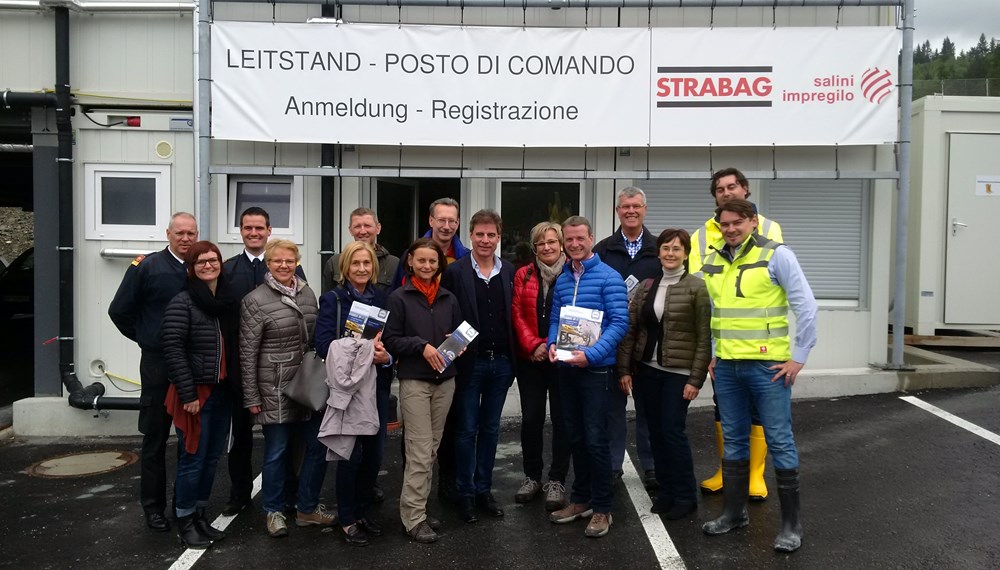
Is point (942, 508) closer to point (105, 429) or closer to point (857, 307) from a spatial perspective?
point (857, 307)

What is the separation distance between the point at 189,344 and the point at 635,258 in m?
2.93

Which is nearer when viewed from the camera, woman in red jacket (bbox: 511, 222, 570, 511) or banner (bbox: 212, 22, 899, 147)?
woman in red jacket (bbox: 511, 222, 570, 511)

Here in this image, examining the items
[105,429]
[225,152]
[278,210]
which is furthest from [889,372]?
[105,429]

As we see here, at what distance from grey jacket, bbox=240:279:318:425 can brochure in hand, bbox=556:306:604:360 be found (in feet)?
5.32

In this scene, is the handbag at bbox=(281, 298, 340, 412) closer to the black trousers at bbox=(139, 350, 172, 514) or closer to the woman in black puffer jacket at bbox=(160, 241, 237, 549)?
the woman in black puffer jacket at bbox=(160, 241, 237, 549)

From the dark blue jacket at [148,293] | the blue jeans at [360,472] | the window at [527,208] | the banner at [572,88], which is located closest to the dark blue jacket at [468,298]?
the blue jeans at [360,472]

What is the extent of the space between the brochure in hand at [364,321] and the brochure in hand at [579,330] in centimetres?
108

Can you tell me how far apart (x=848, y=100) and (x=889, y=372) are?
2.82m

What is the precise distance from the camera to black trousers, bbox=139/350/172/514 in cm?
481

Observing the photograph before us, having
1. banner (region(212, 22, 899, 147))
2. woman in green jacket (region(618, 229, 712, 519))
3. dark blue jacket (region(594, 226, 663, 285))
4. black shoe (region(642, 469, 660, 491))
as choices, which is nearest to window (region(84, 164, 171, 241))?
banner (region(212, 22, 899, 147))

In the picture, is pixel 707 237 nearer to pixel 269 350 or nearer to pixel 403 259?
pixel 403 259

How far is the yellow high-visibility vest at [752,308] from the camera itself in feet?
14.6

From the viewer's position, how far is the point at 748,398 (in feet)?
15.4

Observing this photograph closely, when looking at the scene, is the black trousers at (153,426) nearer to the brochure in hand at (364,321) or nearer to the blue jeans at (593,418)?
the brochure in hand at (364,321)
